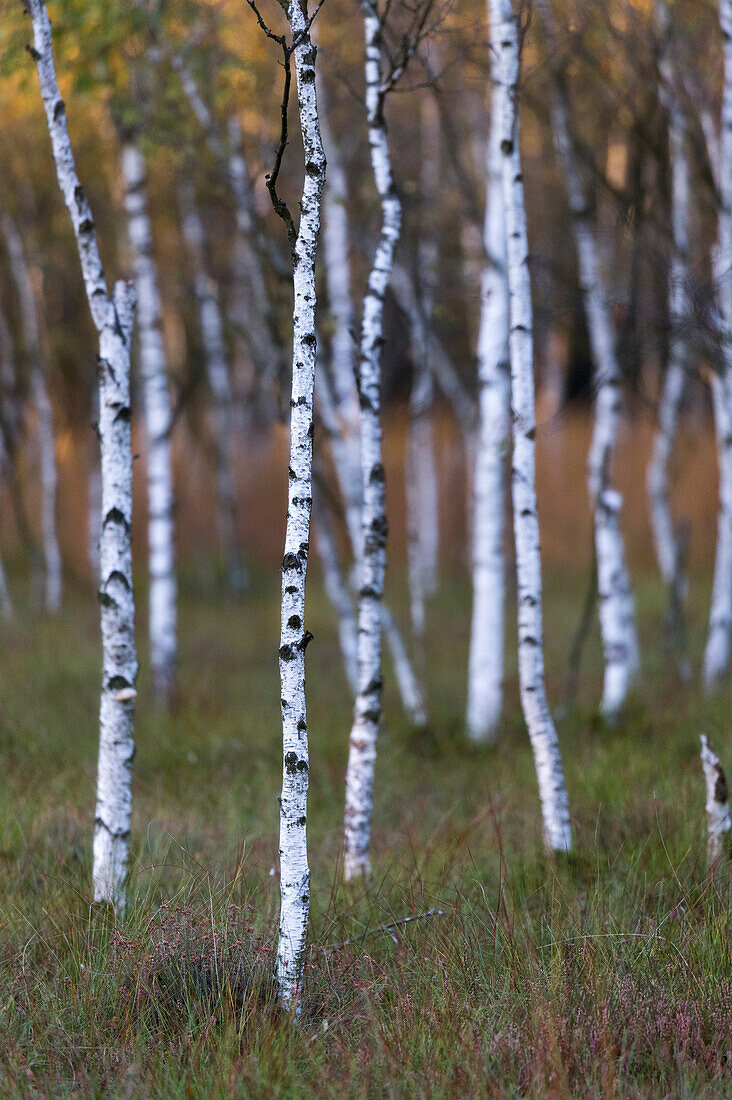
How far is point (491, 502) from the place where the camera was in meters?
7.10

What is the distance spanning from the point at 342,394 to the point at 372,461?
4.72 meters

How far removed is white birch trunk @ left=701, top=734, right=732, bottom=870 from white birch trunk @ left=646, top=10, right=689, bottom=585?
2.68m

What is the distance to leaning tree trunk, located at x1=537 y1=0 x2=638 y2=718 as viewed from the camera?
23.4 feet

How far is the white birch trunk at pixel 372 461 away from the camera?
4.64m

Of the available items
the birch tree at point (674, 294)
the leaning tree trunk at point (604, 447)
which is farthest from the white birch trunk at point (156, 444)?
the birch tree at point (674, 294)

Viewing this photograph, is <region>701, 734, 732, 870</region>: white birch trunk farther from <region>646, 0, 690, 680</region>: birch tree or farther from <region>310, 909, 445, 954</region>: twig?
<region>646, 0, 690, 680</region>: birch tree

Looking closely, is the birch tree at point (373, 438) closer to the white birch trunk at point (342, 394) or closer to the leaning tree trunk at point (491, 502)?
the white birch trunk at point (342, 394)

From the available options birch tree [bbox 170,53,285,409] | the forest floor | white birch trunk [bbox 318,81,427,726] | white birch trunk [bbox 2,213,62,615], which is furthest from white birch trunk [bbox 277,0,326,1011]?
white birch trunk [bbox 2,213,62,615]

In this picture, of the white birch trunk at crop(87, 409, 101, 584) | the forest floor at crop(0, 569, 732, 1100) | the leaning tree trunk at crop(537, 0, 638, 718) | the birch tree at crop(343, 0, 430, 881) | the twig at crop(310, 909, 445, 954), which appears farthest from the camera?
the white birch trunk at crop(87, 409, 101, 584)

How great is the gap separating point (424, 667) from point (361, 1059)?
23.3ft

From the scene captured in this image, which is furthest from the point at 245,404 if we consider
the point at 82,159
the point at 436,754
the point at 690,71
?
the point at 436,754

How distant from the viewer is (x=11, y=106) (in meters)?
10.9

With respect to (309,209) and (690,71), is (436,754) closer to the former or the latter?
(309,209)

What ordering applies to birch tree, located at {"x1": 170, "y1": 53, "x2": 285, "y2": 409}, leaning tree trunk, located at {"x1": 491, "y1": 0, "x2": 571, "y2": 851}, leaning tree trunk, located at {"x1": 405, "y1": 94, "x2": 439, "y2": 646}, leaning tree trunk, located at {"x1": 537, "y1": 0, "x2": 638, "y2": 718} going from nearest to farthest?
1. leaning tree trunk, located at {"x1": 491, "y1": 0, "x2": 571, "y2": 851}
2. birch tree, located at {"x1": 170, "y1": 53, "x2": 285, "y2": 409}
3. leaning tree trunk, located at {"x1": 537, "y1": 0, "x2": 638, "y2": 718}
4. leaning tree trunk, located at {"x1": 405, "y1": 94, "x2": 439, "y2": 646}
